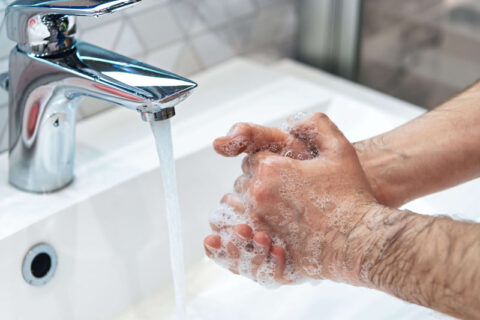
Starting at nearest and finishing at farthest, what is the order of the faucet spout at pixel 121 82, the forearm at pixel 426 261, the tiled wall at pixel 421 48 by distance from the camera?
the forearm at pixel 426 261
the faucet spout at pixel 121 82
the tiled wall at pixel 421 48

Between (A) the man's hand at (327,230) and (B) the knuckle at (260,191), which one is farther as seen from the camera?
(B) the knuckle at (260,191)

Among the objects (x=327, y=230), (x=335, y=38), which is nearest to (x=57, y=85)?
(x=327, y=230)

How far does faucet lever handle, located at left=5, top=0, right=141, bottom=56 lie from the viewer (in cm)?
54

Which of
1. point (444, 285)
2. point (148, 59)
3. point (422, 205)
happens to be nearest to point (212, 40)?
point (148, 59)

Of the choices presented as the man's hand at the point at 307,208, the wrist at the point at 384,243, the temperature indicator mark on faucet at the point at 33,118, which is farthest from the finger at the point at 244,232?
the temperature indicator mark on faucet at the point at 33,118

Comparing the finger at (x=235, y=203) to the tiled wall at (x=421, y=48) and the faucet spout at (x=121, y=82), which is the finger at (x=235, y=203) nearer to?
the faucet spout at (x=121, y=82)

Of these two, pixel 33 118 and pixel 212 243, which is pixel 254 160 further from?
pixel 33 118

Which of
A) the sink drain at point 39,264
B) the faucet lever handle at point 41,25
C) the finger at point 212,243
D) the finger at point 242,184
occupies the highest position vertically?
the faucet lever handle at point 41,25

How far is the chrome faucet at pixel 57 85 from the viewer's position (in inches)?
21.3

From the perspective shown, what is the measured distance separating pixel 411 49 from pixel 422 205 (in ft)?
1.20

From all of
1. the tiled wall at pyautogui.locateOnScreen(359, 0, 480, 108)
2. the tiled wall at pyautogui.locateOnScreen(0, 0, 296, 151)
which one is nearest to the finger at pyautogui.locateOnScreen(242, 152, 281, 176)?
the tiled wall at pyautogui.locateOnScreen(0, 0, 296, 151)

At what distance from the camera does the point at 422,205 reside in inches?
28.3

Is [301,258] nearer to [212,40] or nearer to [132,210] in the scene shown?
[132,210]

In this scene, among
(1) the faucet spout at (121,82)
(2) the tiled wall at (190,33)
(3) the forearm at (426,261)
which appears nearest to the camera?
(3) the forearm at (426,261)
